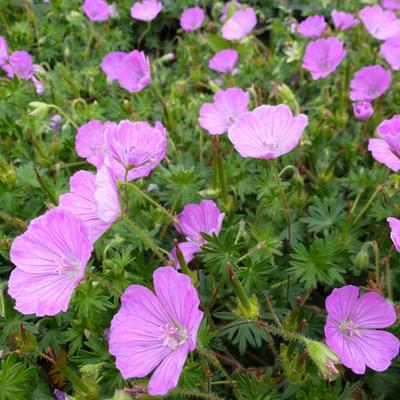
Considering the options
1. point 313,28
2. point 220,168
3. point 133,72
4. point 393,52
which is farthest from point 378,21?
point 220,168

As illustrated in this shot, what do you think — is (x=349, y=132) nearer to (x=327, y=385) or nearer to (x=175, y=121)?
(x=175, y=121)

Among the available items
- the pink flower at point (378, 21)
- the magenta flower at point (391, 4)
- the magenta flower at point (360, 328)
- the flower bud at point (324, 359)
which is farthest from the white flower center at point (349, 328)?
the magenta flower at point (391, 4)

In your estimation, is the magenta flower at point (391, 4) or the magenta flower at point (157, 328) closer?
the magenta flower at point (157, 328)

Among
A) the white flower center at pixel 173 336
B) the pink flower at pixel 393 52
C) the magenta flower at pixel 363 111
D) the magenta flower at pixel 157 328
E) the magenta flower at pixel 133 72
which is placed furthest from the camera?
the pink flower at pixel 393 52

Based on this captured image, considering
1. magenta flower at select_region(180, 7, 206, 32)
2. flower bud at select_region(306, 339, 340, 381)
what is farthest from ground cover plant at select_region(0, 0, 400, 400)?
magenta flower at select_region(180, 7, 206, 32)

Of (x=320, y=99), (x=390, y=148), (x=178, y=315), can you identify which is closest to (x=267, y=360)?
(x=178, y=315)

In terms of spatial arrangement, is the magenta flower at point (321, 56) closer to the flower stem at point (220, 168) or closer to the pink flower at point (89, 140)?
the flower stem at point (220, 168)
